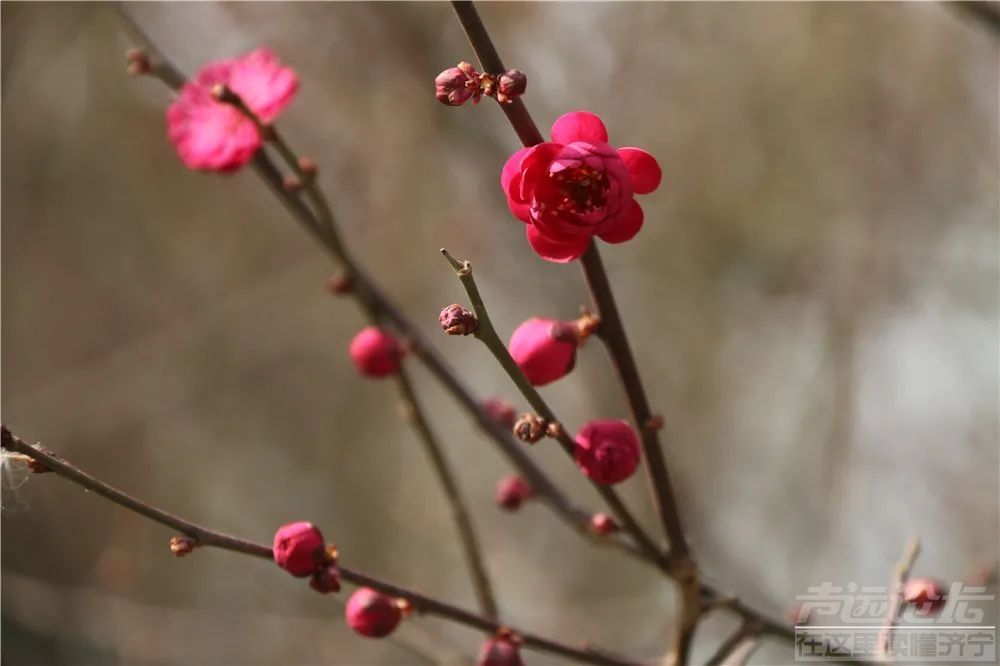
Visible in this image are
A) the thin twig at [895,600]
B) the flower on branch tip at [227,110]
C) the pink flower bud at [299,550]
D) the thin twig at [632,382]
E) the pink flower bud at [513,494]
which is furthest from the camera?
the pink flower bud at [513,494]

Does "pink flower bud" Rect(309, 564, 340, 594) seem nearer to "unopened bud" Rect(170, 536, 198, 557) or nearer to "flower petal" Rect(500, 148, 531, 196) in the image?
"unopened bud" Rect(170, 536, 198, 557)

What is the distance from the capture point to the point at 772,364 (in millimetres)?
4805

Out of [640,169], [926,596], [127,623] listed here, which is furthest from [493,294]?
[640,169]

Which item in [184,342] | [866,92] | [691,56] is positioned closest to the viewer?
[866,92]

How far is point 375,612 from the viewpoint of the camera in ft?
4.12

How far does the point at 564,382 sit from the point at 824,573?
1.73 meters

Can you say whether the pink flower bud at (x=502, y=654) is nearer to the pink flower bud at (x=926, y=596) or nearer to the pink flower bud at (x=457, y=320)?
the pink flower bud at (x=457, y=320)

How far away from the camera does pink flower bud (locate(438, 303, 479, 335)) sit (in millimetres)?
897

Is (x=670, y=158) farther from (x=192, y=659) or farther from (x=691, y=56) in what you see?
(x=192, y=659)

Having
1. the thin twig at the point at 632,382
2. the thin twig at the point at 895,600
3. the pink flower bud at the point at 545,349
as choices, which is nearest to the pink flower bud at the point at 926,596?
the thin twig at the point at 895,600

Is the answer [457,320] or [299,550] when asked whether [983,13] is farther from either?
[299,550]

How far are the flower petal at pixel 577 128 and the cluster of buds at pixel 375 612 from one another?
2.26ft

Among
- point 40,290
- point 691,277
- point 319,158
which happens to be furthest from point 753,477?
point 40,290

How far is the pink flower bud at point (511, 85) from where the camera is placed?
3.06 ft
